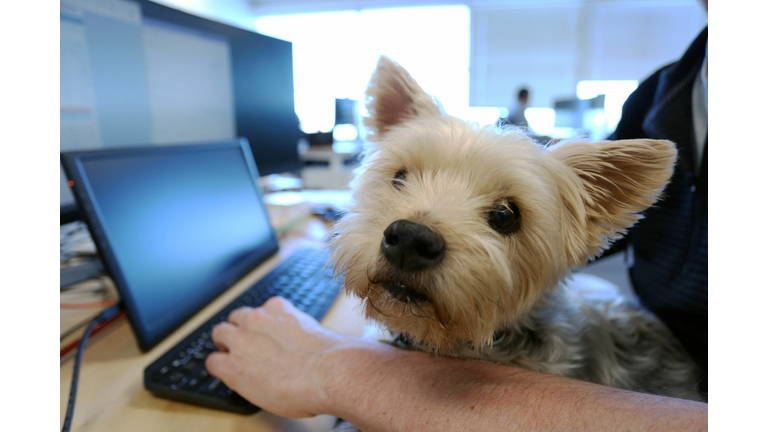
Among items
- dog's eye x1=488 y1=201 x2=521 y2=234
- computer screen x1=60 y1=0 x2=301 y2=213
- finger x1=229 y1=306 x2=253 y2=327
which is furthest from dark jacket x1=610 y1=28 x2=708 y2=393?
computer screen x1=60 y1=0 x2=301 y2=213

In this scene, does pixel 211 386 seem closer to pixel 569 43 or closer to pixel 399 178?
pixel 399 178

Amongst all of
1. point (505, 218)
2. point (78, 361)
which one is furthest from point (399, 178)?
point (78, 361)

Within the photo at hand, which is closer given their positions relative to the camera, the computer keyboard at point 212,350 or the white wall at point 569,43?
the computer keyboard at point 212,350

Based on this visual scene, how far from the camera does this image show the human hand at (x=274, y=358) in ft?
1.81

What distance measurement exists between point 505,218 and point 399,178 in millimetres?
192

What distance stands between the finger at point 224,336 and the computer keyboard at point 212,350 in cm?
2

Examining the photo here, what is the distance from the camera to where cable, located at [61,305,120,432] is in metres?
0.50

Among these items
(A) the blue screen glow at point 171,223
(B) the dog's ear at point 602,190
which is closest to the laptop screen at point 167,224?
(A) the blue screen glow at point 171,223

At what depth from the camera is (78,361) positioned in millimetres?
594

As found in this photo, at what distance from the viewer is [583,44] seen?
641 cm

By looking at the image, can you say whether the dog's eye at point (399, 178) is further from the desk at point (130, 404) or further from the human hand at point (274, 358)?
the desk at point (130, 404)
